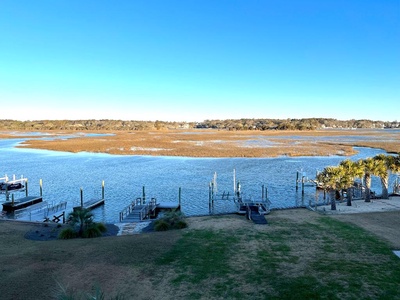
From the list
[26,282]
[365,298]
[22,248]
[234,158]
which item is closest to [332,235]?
[365,298]

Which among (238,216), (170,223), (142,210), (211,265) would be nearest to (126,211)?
(142,210)

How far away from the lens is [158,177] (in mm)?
51281

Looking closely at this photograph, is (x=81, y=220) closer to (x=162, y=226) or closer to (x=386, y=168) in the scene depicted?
(x=162, y=226)

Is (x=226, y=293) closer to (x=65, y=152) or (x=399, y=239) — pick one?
(x=399, y=239)

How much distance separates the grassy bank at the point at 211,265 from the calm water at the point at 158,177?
12.0 meters

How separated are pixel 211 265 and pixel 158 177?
35.0 m

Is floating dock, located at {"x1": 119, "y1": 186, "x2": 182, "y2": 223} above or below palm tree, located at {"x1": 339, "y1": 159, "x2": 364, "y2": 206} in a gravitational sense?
below

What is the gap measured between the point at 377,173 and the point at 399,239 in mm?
13375

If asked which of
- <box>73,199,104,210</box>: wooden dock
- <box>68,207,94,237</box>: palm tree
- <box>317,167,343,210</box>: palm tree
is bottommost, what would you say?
<box>73,199,104,210</box>: wooden dock

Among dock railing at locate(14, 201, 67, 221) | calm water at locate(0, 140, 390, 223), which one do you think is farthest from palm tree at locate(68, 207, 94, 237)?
dock railing at locate(14, 201, 67, 221)

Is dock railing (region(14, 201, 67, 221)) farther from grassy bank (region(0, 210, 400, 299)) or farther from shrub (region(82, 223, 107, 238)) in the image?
shrub (region(82, 223, 107, 238))

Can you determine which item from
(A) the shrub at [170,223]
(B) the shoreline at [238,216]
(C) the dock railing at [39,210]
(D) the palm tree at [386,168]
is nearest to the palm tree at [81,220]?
(B) the shoreline at [238,216]

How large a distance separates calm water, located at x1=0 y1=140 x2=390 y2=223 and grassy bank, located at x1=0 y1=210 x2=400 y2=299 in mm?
11994

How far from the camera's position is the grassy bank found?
14.2 metres
